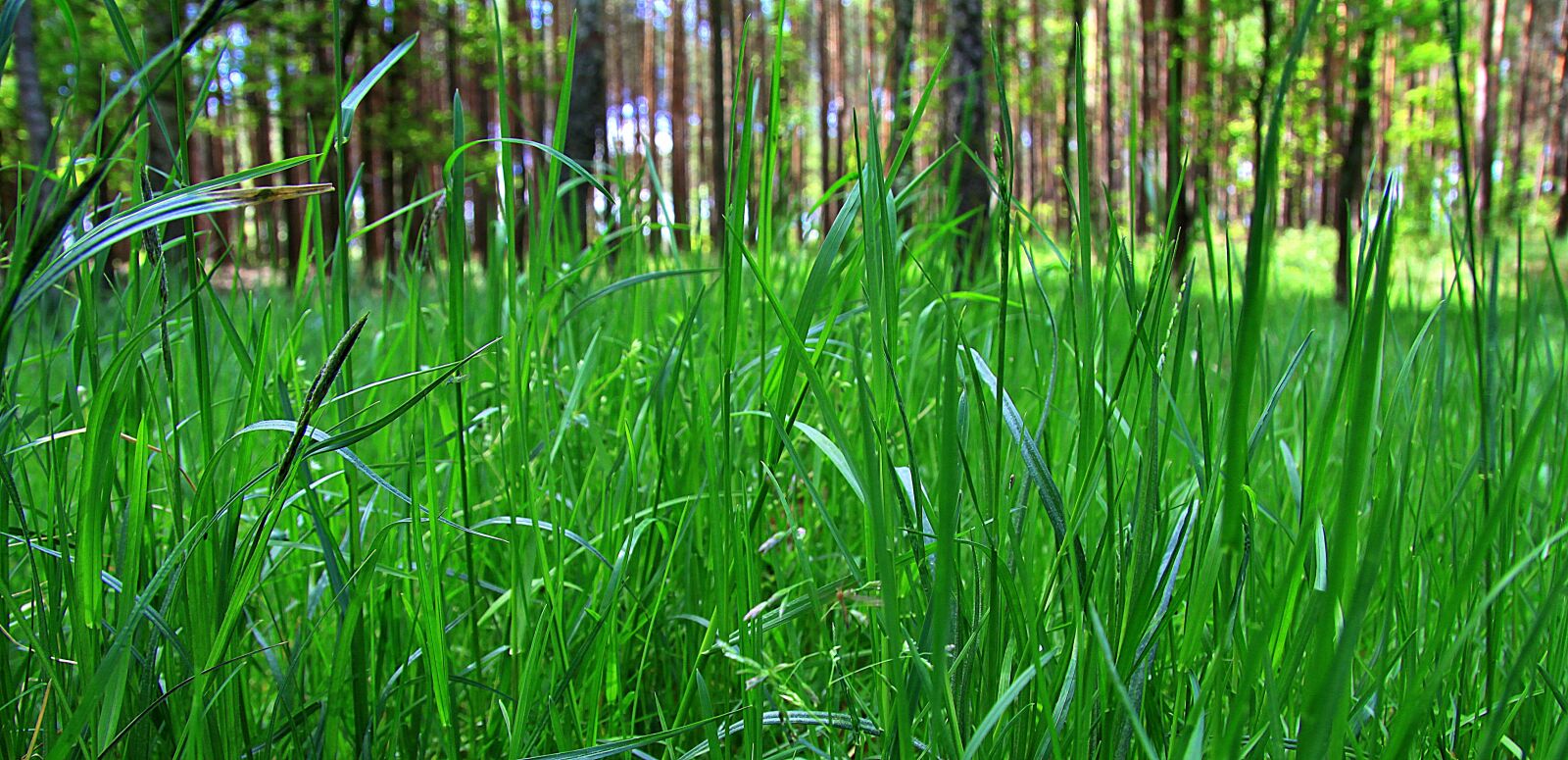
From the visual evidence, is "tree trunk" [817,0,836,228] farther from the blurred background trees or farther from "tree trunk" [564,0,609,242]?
"tree trunk" [564,0,609,242]

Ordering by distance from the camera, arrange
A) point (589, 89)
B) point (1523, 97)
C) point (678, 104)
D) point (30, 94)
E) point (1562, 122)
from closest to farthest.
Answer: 1. point (30, 94)
2. point (589, 89)
3. point (1562, 122)
4. point (1523, 97)
5. point (678, 104)

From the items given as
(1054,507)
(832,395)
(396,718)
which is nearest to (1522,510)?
(832,395)

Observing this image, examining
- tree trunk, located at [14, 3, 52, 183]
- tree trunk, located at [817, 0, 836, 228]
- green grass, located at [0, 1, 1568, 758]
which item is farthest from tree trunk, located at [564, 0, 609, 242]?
tree trunk, located at [817, 0, 836, 228]

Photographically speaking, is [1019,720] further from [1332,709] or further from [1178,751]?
[1332,709]

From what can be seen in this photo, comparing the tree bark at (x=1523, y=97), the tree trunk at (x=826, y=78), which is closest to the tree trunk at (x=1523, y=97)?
the tree bark at (x=1523, y=97)

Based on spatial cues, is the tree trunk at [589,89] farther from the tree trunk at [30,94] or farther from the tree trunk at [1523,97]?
the tree trunk at [1523,97]

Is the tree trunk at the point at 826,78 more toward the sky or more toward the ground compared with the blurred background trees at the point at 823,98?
more toward the sky

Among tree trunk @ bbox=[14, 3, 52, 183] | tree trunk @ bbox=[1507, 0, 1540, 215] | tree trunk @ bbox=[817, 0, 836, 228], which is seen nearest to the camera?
tree trunk @ bbox=[14, 3, 52, 183]

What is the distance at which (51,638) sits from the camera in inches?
20.3

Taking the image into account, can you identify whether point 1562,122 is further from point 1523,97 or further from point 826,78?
point 826,78

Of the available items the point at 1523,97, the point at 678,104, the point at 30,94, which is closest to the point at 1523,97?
the point at 1523,97

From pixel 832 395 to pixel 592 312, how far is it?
618 mm

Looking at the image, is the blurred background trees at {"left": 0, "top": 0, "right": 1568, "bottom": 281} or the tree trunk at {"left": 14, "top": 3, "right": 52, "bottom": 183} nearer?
the blurred background trees at {"left": 0, "top": 0, "right": 1568, "bottom": 281}

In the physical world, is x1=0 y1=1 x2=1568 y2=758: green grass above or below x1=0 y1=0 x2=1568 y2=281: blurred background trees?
below
